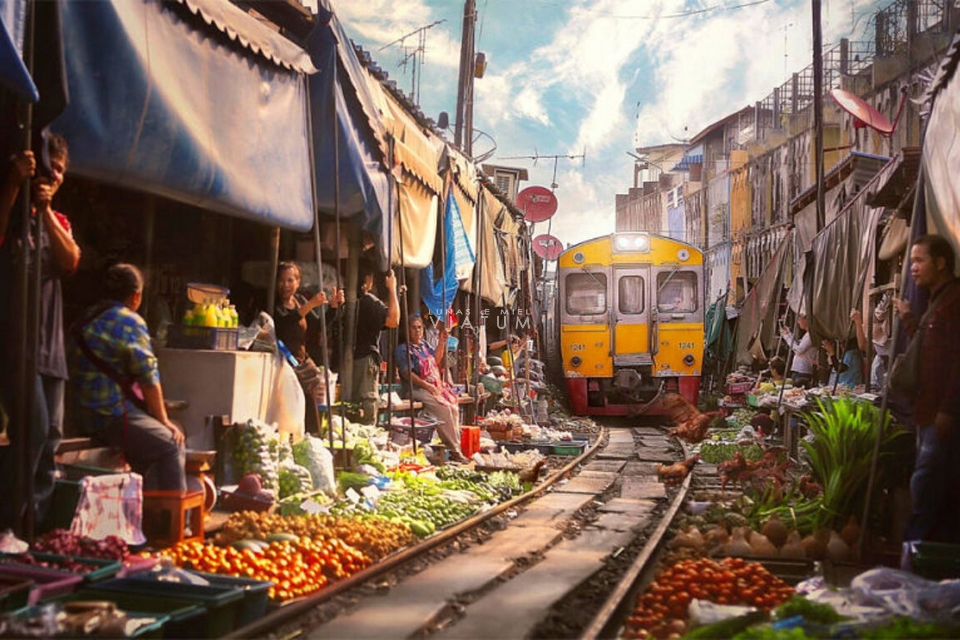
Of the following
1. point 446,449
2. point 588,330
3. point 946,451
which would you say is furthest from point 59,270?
point 588,330

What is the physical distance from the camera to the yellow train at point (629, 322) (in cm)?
1806

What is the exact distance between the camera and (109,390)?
17.7 ft

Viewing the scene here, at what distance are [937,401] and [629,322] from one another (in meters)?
12.6

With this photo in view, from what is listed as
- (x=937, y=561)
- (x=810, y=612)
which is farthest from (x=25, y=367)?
(x=937, y=561)

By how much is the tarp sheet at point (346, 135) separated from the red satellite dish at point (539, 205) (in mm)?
14030

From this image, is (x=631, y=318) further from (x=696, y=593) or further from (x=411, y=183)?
(x=696, y=593)

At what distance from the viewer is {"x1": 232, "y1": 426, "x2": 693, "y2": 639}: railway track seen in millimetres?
4559

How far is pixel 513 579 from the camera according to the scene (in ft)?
18.9

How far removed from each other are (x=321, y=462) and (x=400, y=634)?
291 centimetres

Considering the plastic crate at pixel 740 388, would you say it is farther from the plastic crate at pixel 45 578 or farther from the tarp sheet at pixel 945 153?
the plastic crate at pixel 45 578

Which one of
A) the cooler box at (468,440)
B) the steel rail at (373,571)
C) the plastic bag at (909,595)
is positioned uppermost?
the cooler box at (468,440)

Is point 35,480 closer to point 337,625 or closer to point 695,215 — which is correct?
point 337,625

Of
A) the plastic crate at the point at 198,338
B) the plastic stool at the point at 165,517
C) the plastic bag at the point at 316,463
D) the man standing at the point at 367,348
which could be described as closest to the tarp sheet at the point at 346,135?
the man standing at the point at 367,348

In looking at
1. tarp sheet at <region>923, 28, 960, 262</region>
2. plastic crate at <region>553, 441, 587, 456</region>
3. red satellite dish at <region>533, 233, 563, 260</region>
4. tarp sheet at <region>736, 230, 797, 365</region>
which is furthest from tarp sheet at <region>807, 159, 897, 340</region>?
red satellite dish at <region>533, 233, 563, 260</region>
